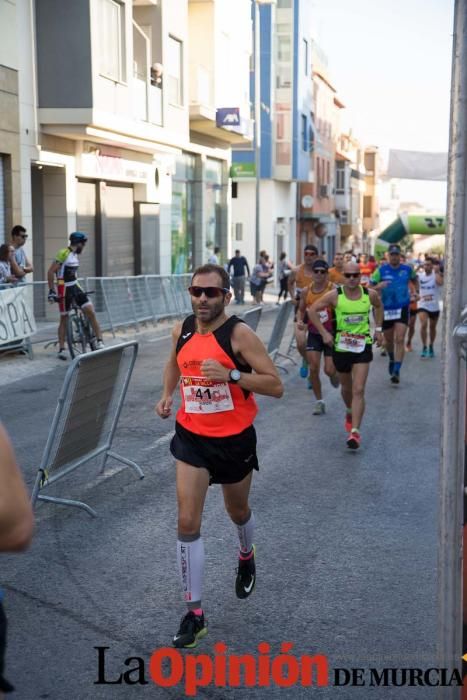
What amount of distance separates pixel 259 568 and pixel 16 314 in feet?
31.8

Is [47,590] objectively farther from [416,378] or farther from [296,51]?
[296,51]

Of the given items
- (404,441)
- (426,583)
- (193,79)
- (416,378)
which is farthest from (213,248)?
(426,583)

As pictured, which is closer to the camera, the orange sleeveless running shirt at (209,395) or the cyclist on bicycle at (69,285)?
the orange sleeveless running shirt at (209,395)

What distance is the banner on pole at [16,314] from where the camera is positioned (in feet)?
46.8

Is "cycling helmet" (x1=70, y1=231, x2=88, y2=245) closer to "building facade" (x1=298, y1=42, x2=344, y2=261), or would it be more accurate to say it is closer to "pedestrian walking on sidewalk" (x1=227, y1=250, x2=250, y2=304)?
"pedestrian walking on sidewalk" (x1=227, y1=250, x2=250, y2=304)

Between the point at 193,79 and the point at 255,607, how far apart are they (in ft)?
90.2

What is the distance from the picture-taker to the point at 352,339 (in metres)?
9.46

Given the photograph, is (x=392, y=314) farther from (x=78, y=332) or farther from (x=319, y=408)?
(x=78, y=332)

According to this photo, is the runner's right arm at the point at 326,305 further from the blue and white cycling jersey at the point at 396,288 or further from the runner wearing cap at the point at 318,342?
the blue and white cycling jersey at the point at 396,288

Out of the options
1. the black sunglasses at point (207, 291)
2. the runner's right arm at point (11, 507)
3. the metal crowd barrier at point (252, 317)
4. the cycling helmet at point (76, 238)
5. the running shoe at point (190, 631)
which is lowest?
the running shoe at point (190, 631)

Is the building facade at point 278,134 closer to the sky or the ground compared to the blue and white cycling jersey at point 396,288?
closer to the sky

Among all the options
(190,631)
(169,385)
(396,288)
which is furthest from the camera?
(396,288)

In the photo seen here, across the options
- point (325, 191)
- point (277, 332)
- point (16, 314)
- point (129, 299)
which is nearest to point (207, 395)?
point (277, 332)

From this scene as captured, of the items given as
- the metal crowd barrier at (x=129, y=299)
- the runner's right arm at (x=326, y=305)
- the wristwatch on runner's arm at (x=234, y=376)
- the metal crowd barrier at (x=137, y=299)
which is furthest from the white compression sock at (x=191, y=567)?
the metal crowd barrier at (x=137, y=299)
